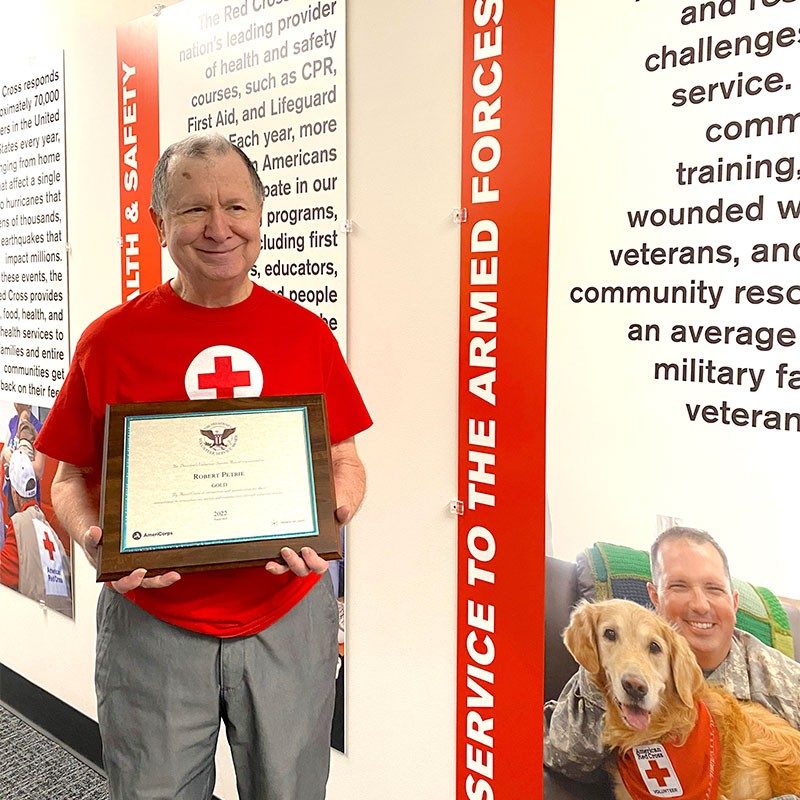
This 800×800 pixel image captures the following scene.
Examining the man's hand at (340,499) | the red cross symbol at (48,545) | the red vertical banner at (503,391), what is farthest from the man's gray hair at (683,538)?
the red cross symbol at (48,545)

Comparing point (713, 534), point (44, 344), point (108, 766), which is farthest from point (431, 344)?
point (44, 344)

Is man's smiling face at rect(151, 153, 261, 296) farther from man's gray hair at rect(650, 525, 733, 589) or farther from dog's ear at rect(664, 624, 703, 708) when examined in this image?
dog's ear at rect(664, 624, 703, 708)

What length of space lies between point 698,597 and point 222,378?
816 millimetres

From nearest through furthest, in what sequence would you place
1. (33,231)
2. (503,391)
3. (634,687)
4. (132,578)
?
(132,578) < (634,687) < (503,391) < (33,231)

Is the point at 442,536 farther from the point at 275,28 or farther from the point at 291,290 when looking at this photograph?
the point at 275,28

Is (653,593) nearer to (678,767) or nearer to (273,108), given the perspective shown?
(678,767)

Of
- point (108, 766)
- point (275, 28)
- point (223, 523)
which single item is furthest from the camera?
point (275, 28)

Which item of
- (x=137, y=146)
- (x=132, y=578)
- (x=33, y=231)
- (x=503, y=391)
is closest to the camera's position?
(x=132, y=578)

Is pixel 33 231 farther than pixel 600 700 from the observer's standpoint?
Yes

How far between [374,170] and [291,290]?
359 millimetres

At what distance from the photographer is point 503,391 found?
1589mm

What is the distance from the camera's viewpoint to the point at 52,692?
113 inches

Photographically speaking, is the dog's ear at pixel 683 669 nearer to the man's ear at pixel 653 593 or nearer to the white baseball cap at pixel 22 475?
the man's ear at pixel 653 593
